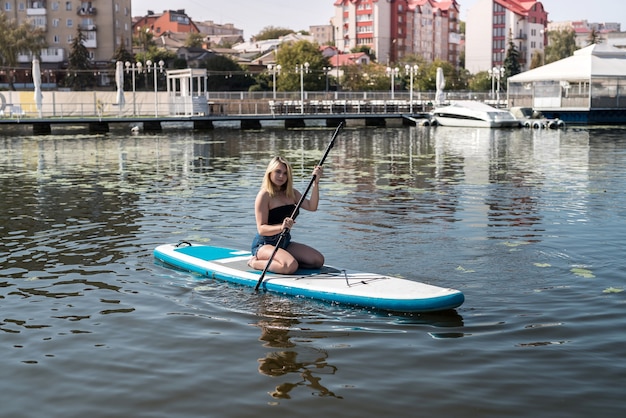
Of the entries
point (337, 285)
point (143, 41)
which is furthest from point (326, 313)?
point (143, 41)

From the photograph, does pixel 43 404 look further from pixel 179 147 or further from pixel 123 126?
pixel 123 126

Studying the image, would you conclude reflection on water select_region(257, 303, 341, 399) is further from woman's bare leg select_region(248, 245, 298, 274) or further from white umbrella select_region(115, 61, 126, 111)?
white umbrella select_region(115, 61, 126, 111)

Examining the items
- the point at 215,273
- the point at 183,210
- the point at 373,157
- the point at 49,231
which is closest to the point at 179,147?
the point at 373,157

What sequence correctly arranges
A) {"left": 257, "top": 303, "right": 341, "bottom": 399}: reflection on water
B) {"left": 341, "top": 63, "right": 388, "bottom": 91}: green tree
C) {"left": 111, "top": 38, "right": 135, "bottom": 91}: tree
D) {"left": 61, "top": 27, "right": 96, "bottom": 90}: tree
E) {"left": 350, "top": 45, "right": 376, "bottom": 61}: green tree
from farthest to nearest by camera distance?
{"left": 350, "top": 45, "right": 376, "bottom": 61}: green tree → {"left": 341, "top": 63, "right": 388, "bottom": 91}: green tree → {"left": 111, "top": 38, "right": 135, "bottom": 91}: tree → {"left": 61, "top": 27, "right": 96, "bottom": 90}: tree → {"left": 257, "top": 303, "right": 341, "bottom": 399}: reflection on water

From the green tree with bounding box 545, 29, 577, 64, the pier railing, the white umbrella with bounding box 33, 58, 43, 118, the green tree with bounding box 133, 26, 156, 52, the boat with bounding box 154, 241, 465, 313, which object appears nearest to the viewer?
the boat with bounding box 154, 241, 465, 313

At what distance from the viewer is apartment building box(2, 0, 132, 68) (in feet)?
321

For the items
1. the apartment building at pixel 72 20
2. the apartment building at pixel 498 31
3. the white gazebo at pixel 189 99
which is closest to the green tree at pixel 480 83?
the apartment building at pixel 498 31

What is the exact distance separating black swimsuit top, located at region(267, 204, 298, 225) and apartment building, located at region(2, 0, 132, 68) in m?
92.8

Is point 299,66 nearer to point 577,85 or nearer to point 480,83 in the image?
point 480,83

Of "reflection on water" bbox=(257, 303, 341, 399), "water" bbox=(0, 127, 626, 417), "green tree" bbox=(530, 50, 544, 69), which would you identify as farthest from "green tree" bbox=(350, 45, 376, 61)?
"reflection on water" bbox=(257, 303, 341, 399)

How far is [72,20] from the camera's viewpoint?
99.2 meters

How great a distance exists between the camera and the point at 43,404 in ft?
20.7

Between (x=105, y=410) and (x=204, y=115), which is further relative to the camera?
(x=204, y=115)

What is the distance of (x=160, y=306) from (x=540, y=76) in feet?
164
